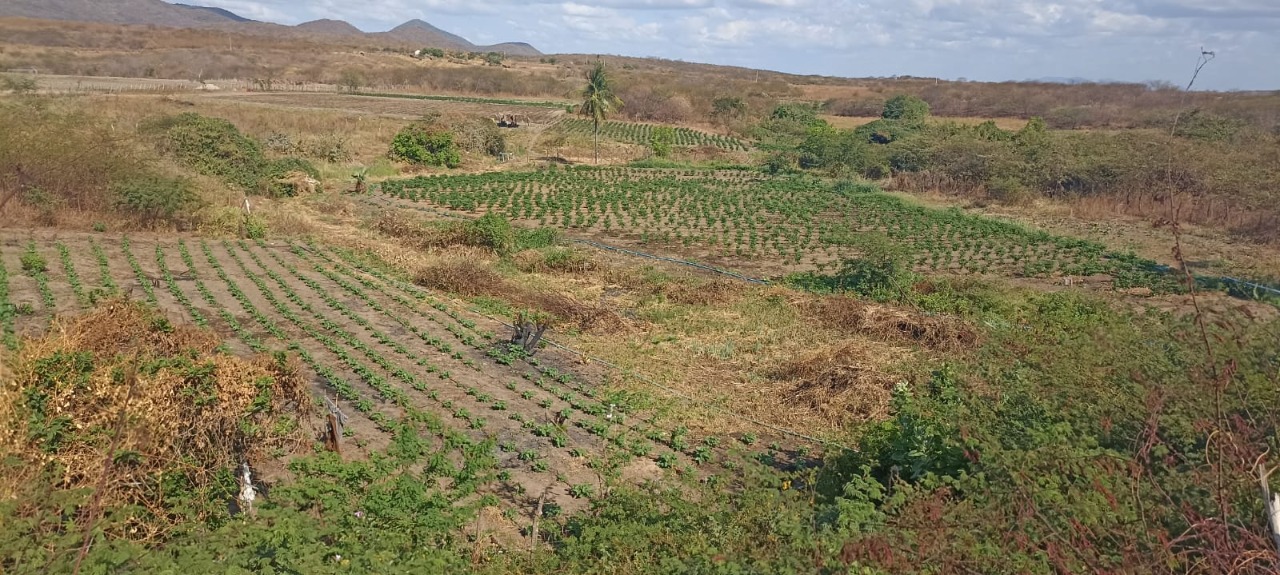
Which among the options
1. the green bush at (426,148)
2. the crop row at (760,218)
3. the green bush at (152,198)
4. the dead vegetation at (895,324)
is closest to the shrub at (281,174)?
the crop row at (760,218)

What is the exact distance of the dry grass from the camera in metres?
7.06

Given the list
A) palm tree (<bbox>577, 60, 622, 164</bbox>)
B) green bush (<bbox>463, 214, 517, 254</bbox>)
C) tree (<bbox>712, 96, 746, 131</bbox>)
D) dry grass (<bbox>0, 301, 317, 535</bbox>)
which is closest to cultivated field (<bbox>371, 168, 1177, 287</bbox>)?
green bush (<bbox>463, 214, 517, 254</bbox>)

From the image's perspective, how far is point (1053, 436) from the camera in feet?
22.0

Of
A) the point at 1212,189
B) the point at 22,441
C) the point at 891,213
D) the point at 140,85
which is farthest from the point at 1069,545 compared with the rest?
the point at 140,85

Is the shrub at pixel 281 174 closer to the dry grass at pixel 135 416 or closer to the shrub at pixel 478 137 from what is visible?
the shrub at pixel 478 137

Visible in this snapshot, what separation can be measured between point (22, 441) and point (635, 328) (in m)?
10.1

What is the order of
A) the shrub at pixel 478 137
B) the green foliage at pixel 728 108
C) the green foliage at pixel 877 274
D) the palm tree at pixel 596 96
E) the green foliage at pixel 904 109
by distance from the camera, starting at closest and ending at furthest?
the green foliage at pixel 877 274 → the palm tree at pixel 596 96 → the shrub at pixel 478 137 → the green foliage at pixel 904 109 → the green foliage at pixel 728 108

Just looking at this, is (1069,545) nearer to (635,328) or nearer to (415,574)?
(415,574)

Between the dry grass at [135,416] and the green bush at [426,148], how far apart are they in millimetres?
31499

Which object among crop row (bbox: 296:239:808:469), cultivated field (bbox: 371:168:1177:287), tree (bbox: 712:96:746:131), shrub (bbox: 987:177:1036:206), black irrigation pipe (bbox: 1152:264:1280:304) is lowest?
crop row (bbox: 296:239:808:469)

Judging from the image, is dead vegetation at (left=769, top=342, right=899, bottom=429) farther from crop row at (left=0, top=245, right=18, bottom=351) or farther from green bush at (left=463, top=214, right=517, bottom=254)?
crop row at (left=0, top=245, right=18, bottom=351)

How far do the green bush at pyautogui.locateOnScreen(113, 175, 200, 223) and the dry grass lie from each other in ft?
46.0

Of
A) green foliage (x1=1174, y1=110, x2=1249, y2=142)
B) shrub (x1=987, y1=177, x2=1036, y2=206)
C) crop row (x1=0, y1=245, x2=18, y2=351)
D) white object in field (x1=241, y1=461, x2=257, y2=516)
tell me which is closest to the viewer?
white object in field (x1=241, y1=461, x2=257, y2=516)

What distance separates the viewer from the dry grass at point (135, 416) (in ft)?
23.2
